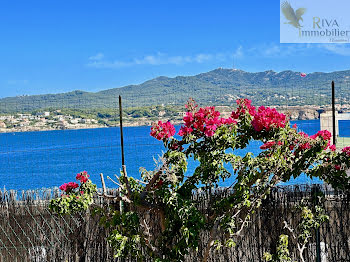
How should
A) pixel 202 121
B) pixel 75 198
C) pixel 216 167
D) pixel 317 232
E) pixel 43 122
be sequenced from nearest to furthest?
1. pixel 202 121
2. pixel 216 167
3. pixel 75 198
4. pixel 317 232
5. pixel 43 122

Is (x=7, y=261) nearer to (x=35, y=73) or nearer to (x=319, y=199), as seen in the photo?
(x=319, y=199)

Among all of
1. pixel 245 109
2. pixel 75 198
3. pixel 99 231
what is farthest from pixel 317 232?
pixel 75 198

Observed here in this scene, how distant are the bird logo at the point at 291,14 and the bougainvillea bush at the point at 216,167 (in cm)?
641

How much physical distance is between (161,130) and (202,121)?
0.36 m

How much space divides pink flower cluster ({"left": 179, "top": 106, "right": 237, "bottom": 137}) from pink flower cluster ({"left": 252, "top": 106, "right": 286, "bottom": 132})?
32cm

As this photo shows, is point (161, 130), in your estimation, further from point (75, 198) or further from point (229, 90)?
point (229, 90)

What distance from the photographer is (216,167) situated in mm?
4172

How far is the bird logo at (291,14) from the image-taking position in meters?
10.2

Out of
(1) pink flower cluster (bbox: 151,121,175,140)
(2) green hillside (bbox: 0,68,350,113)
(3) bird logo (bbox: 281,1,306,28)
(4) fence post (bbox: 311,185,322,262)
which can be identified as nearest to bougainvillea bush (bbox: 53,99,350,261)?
(1) pink flower cluster (bbox: 151,121,175,140)

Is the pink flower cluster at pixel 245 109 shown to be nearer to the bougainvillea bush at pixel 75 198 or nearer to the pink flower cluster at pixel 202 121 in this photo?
the pink flower cluster at pixel 202 121

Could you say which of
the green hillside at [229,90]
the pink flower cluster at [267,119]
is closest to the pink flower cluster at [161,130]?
the pink flower cluster at [267,119]

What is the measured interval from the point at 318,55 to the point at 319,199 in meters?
56.5

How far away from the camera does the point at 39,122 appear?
21.5 m

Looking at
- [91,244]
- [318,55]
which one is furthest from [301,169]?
[318,55]
